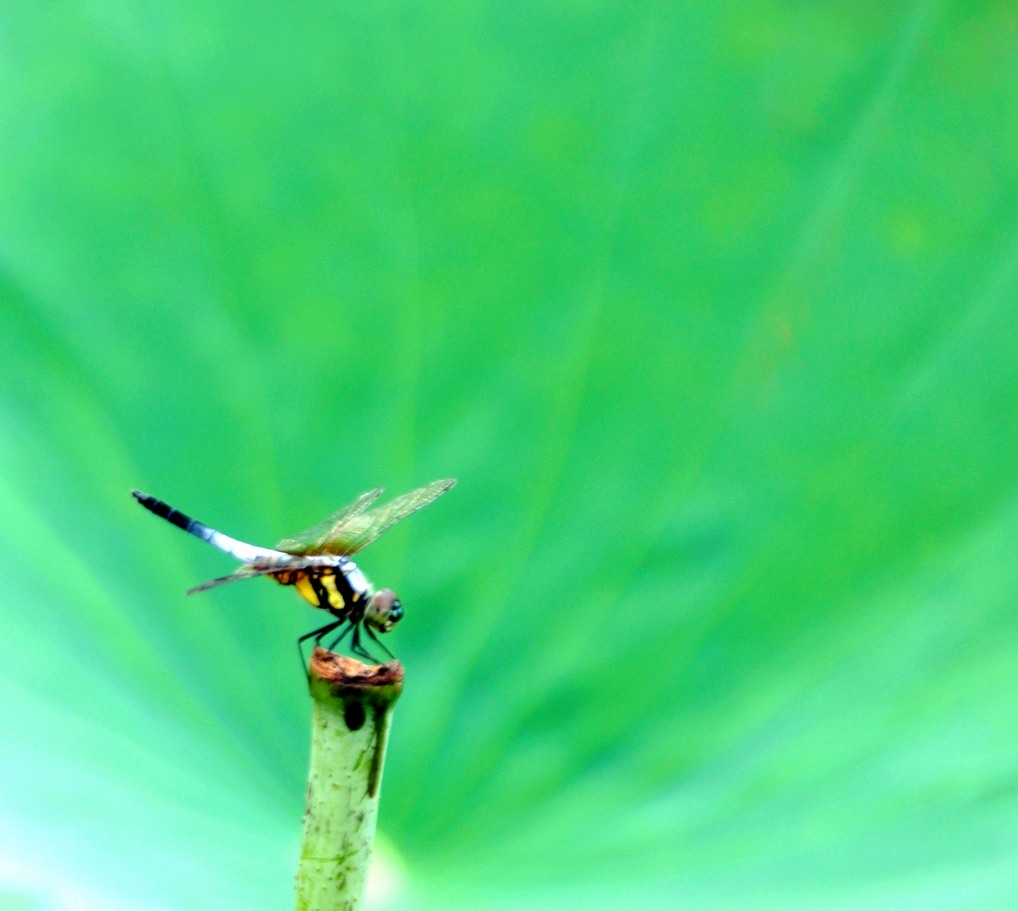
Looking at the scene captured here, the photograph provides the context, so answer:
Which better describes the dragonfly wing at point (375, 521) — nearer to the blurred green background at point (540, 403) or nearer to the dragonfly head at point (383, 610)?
the dragonfly head at point (383, 610)

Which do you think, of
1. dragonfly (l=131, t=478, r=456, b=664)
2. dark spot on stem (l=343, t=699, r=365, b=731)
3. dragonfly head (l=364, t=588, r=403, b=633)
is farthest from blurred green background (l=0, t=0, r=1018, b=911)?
dark spot on stem (l=343, t=699, r=365, b=731)

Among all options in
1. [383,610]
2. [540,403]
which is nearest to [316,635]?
[383,610]

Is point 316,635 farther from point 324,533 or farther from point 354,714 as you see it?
point 354,714

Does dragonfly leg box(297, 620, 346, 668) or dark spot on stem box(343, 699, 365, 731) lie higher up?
dragonfly leg box(297, 620, 346, 668)

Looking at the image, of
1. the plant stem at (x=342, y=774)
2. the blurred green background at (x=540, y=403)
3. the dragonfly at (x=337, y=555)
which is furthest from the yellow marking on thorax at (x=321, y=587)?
the plant stem at (x=342, y=774)

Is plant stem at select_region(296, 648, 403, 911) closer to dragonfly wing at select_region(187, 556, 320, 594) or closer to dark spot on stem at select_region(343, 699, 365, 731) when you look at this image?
dark spot on stem at select_region(343, 699, 365, 731)

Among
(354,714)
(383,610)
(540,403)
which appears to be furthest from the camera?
(540,403)
